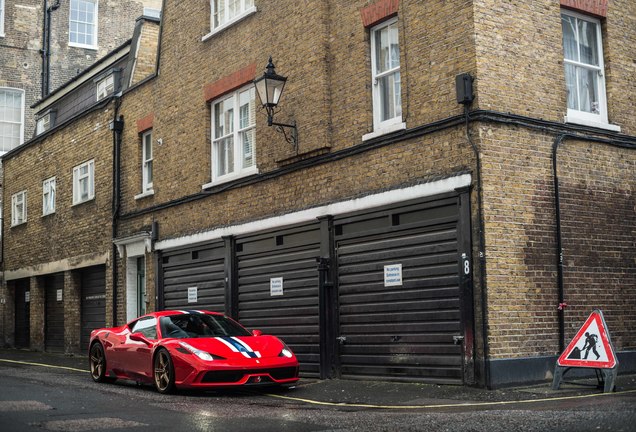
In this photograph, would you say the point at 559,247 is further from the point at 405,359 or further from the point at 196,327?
the point at 196,327

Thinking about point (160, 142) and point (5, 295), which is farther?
point (5, 295)

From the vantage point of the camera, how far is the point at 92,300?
909 inches

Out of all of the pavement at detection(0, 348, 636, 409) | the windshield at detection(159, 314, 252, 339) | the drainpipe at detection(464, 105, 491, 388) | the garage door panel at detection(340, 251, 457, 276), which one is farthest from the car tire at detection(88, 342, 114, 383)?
the drainpipe at detection(464, 105, 491, 388)

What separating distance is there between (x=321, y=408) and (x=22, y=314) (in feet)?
66.6

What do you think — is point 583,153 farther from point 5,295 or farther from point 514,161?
point 5,295

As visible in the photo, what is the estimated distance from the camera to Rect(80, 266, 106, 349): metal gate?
22.5 metres

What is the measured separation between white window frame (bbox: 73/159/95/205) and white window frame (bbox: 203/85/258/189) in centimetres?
634

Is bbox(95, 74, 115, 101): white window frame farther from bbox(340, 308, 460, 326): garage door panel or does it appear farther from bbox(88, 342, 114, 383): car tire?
bbox(340, 308, 460, 326): garage door panel

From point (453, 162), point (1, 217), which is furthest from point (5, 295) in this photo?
point (453, 162)

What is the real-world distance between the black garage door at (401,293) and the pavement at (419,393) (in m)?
0.36

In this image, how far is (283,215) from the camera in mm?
15555

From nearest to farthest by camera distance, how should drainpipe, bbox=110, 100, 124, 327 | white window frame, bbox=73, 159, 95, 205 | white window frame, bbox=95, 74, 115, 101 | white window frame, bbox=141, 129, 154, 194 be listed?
white window frame, bbox=141, 129, 154, 194 → drainpipe, bbox=110, 100, 124, 327 → white window frame, bbox=73, 159, 95, 205 → white window frame, bbox=95, 74, 115, 101

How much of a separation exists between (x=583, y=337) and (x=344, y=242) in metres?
4.64

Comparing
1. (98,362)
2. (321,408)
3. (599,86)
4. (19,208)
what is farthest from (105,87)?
(321,408)
